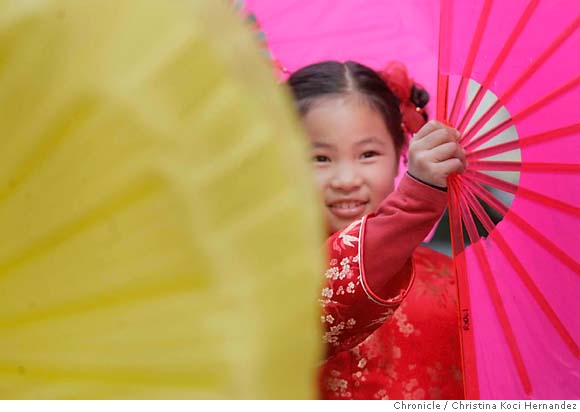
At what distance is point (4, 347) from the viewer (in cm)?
29

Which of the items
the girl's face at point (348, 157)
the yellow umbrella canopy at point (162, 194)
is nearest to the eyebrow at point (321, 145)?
the girl's face at point (348, 157)

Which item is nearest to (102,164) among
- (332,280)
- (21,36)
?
(21,36)

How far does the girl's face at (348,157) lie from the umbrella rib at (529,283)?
0.15 metres

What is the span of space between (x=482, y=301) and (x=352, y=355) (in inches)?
7.2

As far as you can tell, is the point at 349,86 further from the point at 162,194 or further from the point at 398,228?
the point at 162,194

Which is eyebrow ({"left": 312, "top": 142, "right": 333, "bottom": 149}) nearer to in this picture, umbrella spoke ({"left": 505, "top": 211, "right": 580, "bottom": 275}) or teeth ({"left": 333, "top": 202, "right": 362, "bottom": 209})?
teeth ({"left": 333, "top": 202, "right": 362, "bottom": 209})

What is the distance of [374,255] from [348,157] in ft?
0.54

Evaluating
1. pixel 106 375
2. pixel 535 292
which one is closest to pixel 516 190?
pixel 535 292

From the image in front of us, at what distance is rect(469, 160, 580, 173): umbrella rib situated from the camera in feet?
2.67

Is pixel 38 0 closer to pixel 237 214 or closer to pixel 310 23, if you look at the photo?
pixel 237 214

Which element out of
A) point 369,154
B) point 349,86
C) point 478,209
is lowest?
point 478,209

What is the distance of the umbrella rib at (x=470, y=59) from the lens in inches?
30.8

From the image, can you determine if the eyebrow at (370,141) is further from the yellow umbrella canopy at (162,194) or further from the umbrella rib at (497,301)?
the yellow umbrella canopy at (162,194)

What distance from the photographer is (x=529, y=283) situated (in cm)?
84
